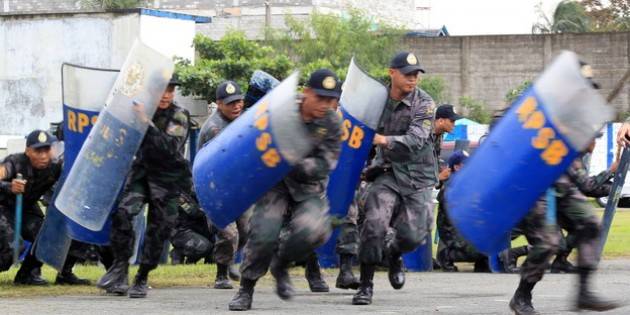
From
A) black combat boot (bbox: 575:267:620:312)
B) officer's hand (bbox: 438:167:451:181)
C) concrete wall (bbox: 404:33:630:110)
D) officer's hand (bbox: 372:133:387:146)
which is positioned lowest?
concrete wall (bbox: 404:33:630:110)

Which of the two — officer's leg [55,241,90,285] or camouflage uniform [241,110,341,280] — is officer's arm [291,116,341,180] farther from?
officer's leg [55,241,90,285]

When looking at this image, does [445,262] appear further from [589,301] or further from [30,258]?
[589,301]

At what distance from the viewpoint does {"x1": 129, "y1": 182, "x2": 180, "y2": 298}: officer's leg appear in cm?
1129

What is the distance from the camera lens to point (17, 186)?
12.2 m

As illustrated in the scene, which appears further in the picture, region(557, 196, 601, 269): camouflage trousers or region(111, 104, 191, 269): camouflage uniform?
region(111, 104, 191, 269): camouflage uniform

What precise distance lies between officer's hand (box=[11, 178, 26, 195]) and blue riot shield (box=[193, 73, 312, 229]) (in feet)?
9.95

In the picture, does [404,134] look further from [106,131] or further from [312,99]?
[106,131]

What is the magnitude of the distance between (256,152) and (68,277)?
13.0ft

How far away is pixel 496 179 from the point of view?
845 cm

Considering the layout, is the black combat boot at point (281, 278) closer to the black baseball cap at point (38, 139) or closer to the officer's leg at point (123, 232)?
the officer's leg at point (123, 232)

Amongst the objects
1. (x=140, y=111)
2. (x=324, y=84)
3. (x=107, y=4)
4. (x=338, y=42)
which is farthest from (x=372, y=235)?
(x=107, y=4)

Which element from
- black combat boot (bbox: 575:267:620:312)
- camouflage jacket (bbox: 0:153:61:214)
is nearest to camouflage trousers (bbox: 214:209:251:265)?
camouflage jacket (bbox: 0:153:61:214)

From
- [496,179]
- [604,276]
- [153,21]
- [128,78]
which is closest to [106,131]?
[128,78]

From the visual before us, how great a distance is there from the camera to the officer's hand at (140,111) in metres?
11.0
